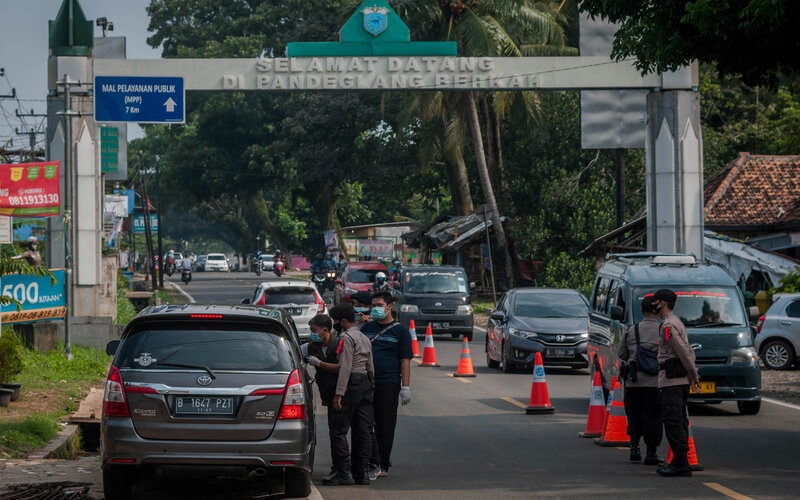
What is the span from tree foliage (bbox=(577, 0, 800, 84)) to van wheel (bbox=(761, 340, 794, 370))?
10485 mm

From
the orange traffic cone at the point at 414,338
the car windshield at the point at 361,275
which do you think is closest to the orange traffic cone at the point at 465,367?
the orange traffic cone at the point at 414,338

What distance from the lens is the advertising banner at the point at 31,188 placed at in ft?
72.3

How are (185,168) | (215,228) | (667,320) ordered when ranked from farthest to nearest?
(215,228)
(185,168)
(667,320)

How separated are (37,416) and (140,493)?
4.39m

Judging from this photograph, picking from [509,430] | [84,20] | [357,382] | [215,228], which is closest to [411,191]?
[84,20]

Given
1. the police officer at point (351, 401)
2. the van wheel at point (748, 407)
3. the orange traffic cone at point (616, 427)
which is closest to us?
the police officer at point (351, 401)

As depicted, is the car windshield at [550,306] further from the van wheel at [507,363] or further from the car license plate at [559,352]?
the car license plate at [559,352]

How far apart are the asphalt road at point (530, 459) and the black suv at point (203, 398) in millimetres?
1086

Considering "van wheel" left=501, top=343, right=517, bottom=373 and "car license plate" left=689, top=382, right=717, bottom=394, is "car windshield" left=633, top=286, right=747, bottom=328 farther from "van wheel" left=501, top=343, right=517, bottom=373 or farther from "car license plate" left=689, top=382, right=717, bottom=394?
"van wheel" left=501, top=343, right=517, bottom=373

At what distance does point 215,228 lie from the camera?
502ft

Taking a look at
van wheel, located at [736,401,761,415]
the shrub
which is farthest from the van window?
the shrub

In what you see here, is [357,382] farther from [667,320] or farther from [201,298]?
[201,298]

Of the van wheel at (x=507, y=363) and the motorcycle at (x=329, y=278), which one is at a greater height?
the motorcycle at (x=329, y=278)

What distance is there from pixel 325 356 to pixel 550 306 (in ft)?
41.0
